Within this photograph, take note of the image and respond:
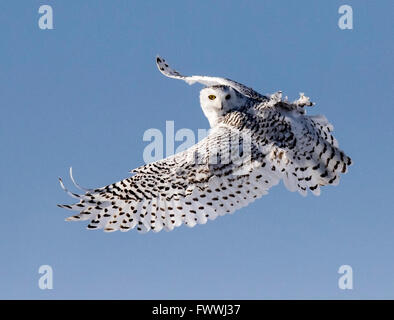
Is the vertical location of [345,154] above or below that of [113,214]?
above

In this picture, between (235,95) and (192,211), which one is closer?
(192,211)

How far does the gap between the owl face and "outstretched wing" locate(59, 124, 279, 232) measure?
57 cm

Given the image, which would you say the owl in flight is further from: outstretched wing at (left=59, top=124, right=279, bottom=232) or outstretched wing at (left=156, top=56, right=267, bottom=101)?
outstretched wing at (left=156, top=56, right=267, bottom=101)

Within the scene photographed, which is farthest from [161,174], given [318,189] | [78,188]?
[318,189]

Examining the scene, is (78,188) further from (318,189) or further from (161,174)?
(318,189)

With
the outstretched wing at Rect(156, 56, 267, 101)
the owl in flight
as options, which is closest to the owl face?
the owl in flight

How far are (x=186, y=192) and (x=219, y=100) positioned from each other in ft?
4.32

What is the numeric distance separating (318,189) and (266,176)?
2.83 feet

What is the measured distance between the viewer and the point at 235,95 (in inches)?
404

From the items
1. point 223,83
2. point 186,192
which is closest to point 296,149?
point 223,83

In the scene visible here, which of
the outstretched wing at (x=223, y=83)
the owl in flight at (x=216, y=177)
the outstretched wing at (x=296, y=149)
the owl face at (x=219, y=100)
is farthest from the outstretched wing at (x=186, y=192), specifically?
the outstretched wing at (x=223, y=83)

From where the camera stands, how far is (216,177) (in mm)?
9680

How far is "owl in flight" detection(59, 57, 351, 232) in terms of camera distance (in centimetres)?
965

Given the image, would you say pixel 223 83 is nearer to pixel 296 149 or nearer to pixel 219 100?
pixel 219 100
